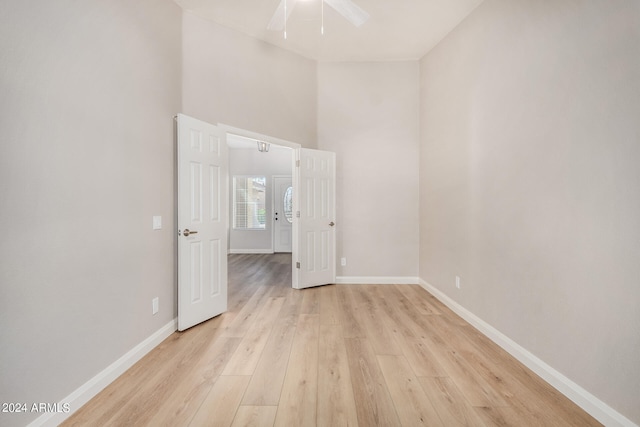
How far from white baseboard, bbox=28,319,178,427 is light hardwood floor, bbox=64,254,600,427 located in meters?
0.05

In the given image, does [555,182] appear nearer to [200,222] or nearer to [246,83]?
[200,222]

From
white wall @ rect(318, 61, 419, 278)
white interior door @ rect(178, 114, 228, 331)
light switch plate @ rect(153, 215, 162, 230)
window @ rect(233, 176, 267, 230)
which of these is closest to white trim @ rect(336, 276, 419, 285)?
white wall @ rect(318, 61, 419, 278)

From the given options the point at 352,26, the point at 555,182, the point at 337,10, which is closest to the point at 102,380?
the point at 555,182

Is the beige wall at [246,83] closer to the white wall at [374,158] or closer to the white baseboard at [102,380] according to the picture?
the white wall at [374,158]

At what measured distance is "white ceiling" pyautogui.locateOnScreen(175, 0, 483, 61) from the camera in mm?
2895

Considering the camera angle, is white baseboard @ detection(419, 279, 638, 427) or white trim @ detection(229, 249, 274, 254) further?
white trim @ detection(229, 249, 274, 254)

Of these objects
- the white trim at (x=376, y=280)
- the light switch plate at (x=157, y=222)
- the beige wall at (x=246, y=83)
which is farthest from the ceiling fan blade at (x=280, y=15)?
the white trim at (x=376, y=280)

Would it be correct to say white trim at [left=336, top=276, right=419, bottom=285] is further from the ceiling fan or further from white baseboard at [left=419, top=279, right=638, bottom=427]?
the ceiling fan

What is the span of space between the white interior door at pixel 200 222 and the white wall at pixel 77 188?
0.18 meters

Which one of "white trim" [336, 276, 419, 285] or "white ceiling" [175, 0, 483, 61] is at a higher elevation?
"white ceiling" [175, 0, 483, 61]

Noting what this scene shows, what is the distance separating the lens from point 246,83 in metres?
3.45

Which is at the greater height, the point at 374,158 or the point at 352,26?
the point at 352,26

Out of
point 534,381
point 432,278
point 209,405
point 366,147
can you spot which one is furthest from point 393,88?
point 209,405

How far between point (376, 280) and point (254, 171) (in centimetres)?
485
